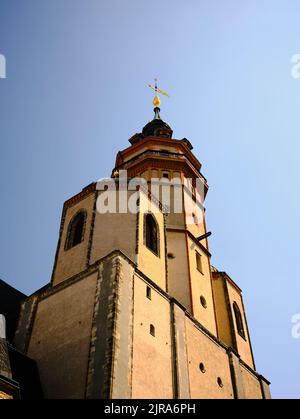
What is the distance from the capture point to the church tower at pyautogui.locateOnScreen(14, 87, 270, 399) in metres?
12.5

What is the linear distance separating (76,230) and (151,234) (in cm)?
317

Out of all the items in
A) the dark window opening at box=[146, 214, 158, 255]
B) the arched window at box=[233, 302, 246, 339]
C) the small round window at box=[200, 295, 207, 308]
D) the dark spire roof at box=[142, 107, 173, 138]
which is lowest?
the small round window at box=[200, 295, 207, 308]

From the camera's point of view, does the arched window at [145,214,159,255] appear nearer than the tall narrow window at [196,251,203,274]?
Yes

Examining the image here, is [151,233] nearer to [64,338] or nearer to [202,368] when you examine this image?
[202,368]

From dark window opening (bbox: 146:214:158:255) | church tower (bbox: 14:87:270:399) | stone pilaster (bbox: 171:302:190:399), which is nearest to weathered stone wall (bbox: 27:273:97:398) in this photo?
church tower (bbox: 14:87:270:399)

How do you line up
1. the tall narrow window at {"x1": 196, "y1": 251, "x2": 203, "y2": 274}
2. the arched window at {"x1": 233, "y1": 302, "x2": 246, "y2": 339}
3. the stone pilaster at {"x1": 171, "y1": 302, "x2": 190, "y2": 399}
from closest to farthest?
the stone pilaster at {"x1": 171, "y1": 302, "x2": 190, "y2": 399}
the tall narrow window at {"x1": 196, "y1": 251, "x2": 203, "y2": 274}
the arched window at {"x1": 233, "y1": 302, "x2": 246, "y2": 339}

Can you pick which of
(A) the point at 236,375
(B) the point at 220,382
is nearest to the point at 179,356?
(B) the point at 220,382

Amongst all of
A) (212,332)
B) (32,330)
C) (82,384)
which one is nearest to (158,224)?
(212,332)

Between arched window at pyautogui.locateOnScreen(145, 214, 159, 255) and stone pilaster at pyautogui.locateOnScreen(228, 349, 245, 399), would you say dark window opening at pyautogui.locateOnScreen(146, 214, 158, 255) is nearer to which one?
arched window at pyautogui.locateOnScreen(145, 214, 159, 255)

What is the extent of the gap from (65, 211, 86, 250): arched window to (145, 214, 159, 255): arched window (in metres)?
2.66

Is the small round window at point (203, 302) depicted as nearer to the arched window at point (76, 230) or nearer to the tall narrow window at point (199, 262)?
Result: the tall narrow window at point (199, 262)

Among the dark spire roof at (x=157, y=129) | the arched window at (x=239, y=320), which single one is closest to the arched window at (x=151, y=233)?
the arched window at (x=239, y=320)

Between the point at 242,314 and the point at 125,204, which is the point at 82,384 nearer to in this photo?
the point at 125,204

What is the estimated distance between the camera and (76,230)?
17875mm
